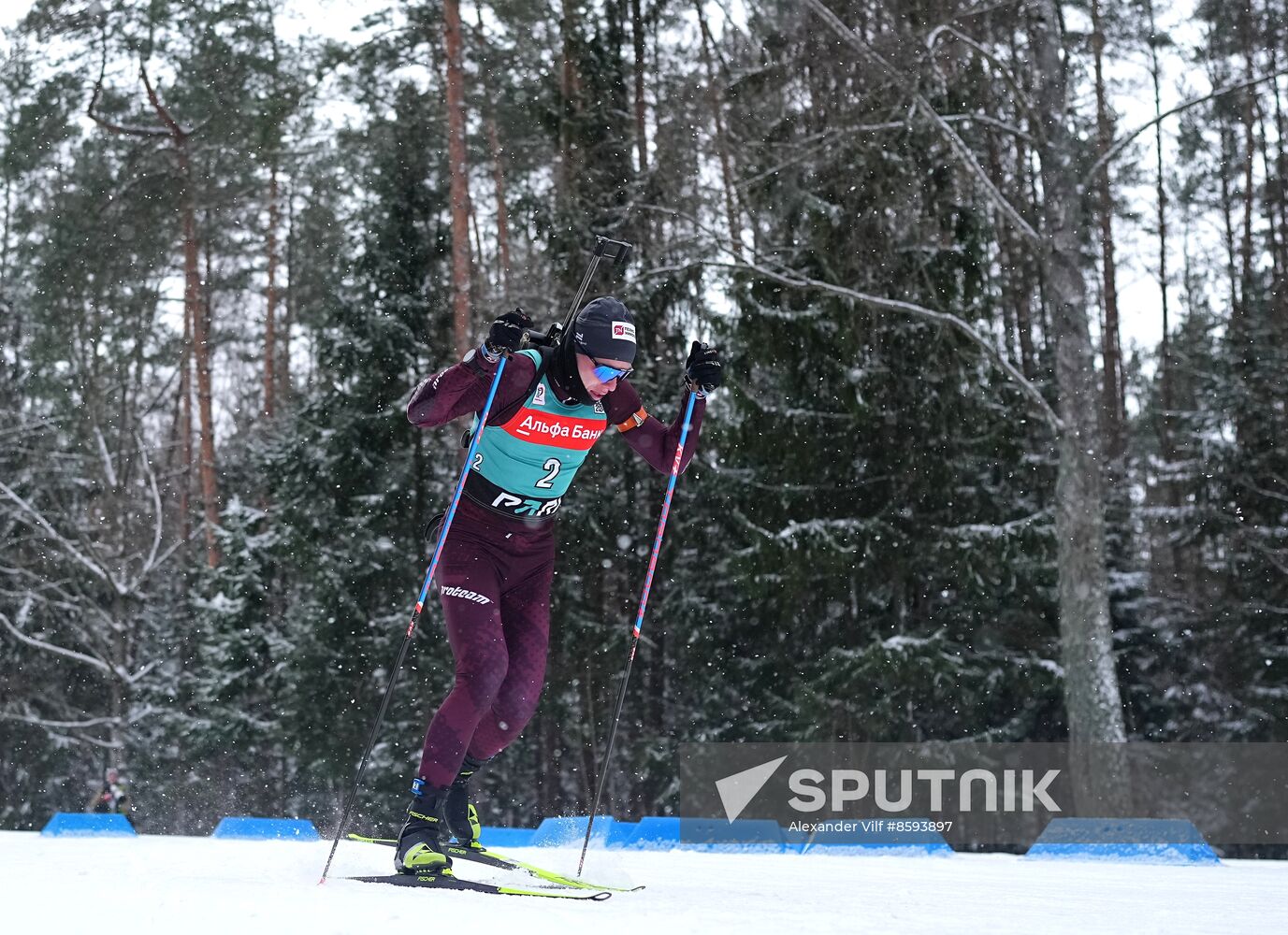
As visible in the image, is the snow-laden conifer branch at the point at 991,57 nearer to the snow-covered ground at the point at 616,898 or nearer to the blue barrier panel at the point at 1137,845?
the blue barrier panel at the point at 1137,845

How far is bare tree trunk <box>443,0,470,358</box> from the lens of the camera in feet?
47.9

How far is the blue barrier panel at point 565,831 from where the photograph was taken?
20.3 feet

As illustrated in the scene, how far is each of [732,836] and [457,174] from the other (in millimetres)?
8956

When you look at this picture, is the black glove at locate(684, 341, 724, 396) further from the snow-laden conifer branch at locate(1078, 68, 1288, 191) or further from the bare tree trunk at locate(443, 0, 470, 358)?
the bare tree trunk at locate(443, 0, 470, 358)

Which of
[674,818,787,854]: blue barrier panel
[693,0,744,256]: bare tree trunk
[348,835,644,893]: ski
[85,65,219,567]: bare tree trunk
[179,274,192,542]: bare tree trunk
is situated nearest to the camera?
[348,835,644,893]: ski

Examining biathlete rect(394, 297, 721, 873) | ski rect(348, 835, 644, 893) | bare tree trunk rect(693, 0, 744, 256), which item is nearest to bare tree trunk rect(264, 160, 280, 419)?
bare tree trunk rect(693, 0, 744, 256)

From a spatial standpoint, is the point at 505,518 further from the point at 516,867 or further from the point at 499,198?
the point at 499,198

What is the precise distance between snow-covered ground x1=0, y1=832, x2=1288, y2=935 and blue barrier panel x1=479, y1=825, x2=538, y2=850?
1588 mm

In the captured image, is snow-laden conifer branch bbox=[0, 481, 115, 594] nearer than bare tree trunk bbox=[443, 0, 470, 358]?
No

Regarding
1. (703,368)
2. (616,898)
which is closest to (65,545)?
(703,368)

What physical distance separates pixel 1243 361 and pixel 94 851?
15630mm

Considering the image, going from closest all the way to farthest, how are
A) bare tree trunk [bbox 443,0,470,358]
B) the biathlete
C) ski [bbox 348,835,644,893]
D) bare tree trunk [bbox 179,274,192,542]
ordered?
ski [bbox 348,835,644,893], the biathlete, bare tree trunk [bbox 443,0,470,358], bare tree trunk [bbox 179,274,192,542]

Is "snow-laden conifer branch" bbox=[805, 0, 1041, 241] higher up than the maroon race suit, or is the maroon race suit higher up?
"snow-laden conifer branch" bbox=[805, 0, 1041, 241]

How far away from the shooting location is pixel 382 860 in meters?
4.40
